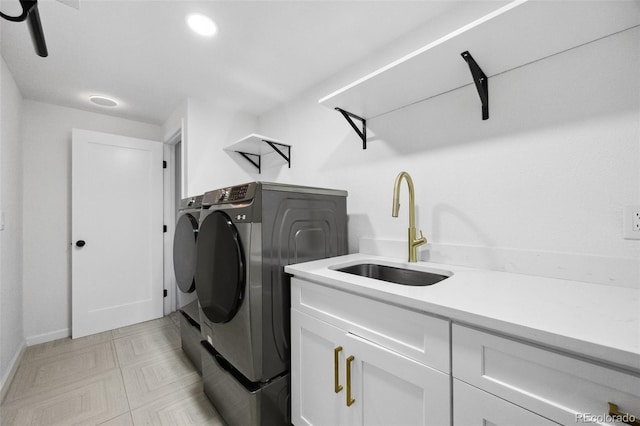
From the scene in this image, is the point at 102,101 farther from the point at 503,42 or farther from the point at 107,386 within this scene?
the point at 503,42

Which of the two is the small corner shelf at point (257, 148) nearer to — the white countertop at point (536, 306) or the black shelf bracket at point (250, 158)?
the black shelf bracket at point (250, 158)

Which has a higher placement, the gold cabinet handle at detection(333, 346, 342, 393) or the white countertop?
the white countertop

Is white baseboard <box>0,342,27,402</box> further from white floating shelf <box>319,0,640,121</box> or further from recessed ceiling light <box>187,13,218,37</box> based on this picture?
white floating shelf <box>319,0,640,121</box>

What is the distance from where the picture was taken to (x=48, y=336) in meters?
2.52

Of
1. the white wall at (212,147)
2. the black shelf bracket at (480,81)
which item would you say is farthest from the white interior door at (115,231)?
the black shelf bracket at (480,81)

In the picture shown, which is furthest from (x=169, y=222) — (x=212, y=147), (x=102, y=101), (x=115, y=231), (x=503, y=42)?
(x=503, y=42)

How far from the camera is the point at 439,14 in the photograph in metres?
1.43

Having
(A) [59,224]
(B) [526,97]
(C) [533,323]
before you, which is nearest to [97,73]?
(A) [59,224]

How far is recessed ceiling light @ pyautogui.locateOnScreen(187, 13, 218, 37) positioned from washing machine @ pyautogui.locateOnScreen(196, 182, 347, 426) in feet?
3.26

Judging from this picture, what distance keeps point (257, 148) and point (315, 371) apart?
2111 millimetres

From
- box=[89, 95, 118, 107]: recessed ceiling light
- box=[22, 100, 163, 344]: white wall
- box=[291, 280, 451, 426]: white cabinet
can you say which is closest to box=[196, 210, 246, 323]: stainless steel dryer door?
box=[291, 280, 451, 426]: white cabinet

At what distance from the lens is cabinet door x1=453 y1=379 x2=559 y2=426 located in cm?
65

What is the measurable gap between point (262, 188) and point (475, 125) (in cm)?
113

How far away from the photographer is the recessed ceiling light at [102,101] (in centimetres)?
248
